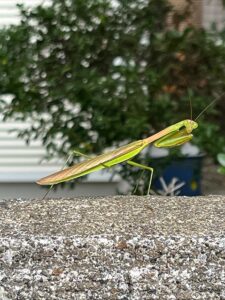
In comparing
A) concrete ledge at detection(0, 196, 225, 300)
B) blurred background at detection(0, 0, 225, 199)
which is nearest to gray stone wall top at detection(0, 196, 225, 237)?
concrete ledge at detection(0, 196, 225, 300)

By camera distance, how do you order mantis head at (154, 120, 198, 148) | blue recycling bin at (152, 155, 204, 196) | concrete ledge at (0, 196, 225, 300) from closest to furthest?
concrete ledge at (0, 196, 225, 300) < mantis head at (154, 120, 198, 148) < blue recycling bin at (152, 155, 204, 196)

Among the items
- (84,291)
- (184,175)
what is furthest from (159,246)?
(184,175)

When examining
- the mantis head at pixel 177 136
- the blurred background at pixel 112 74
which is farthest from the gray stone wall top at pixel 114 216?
the blurred background at pixel 112 74

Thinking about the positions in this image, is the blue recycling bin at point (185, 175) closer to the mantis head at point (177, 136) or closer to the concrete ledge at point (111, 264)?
the mantis head at point (177, 136)

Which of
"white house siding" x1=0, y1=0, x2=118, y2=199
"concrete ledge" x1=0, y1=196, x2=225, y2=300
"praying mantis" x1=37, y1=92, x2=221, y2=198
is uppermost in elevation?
"praying mantis" x1=37, y1=92, x2=221, y2=198

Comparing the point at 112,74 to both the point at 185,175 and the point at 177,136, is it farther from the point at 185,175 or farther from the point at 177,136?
the point at 177,136

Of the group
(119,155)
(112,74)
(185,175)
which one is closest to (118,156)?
(119,155)

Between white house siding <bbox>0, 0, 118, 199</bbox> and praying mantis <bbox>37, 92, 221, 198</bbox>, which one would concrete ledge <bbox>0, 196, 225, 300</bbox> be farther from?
white house siding <bbox>0, 0, 118, 199</bbox>

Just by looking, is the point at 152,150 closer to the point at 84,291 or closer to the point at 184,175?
the point at 184,175
